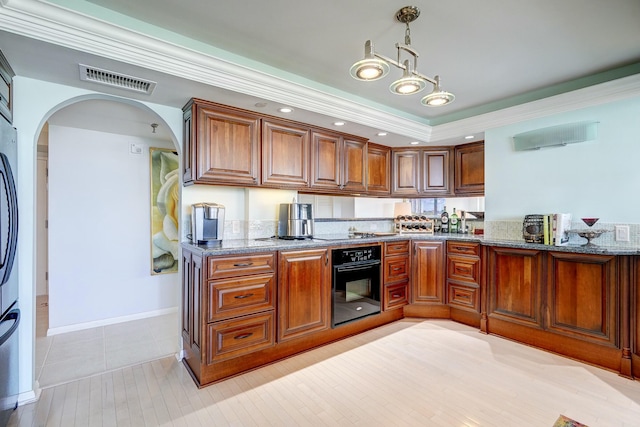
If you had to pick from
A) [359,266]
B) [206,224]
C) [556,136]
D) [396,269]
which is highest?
[556,136]

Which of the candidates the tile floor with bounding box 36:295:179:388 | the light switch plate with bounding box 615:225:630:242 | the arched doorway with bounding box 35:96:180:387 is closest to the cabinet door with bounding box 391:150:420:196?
the light switch plate with bounding box 615:225:630:242

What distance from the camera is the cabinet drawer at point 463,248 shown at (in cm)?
337

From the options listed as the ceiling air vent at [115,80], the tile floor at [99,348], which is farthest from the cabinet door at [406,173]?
the tile floor at [99,348]

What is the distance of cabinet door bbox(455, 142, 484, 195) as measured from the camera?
154 inches

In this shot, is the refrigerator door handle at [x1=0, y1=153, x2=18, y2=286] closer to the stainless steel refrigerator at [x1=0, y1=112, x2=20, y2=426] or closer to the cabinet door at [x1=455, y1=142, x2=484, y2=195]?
the stainless steel refrigerator at [x1=0, y1=112, x2=20, y2=426]

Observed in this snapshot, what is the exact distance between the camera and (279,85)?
8.27 feet

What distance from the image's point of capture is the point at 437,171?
13.8ft

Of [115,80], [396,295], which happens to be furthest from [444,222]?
[115,80]

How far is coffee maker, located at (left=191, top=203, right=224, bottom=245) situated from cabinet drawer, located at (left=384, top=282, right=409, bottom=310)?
6.55ft

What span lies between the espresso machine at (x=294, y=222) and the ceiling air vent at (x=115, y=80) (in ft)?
5.18

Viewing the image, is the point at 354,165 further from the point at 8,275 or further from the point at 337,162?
the point at 8,275

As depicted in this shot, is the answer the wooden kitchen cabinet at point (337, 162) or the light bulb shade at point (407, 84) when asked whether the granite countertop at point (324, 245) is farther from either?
the light bulb shade at point (407, 84)

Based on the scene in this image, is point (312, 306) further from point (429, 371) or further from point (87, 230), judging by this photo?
point (87, 230)

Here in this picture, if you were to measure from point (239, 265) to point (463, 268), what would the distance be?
101 inches
